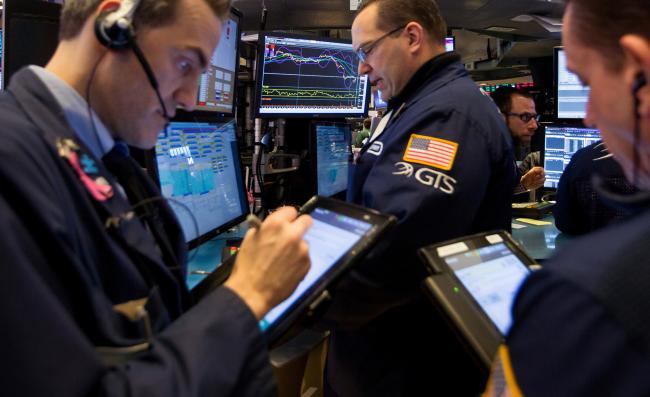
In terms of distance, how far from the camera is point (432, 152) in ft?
4.32

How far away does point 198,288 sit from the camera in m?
1.08

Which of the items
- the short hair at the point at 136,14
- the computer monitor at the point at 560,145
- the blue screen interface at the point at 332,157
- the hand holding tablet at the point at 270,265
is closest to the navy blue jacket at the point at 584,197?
the computer monitor at the point at 560,145

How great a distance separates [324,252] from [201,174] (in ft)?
2.06

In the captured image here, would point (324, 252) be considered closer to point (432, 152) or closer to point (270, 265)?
point (270, 265)

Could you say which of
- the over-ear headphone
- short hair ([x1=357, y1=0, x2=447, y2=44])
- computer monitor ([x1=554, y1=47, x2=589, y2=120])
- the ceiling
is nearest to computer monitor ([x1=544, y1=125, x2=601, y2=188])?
computer monitor ([x1=554, y1=47, x2=589, y2=120])

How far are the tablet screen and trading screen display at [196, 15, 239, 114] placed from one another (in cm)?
72

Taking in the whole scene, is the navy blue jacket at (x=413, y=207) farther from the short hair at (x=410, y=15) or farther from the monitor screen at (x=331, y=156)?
the monitor screen at (x=331, y=156)

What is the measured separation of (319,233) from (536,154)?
2.52 metres

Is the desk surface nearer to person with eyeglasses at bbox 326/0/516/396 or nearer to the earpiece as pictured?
person with eyeglasses at bbox 326/0/516/396

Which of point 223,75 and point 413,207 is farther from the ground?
point 223,75

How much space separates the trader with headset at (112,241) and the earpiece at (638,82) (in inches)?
19.9

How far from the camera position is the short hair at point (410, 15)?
63.7 inches

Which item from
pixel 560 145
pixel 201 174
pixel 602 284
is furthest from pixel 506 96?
pixel 602 284

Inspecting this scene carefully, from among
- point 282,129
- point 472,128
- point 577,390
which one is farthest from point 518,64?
point 577,390
